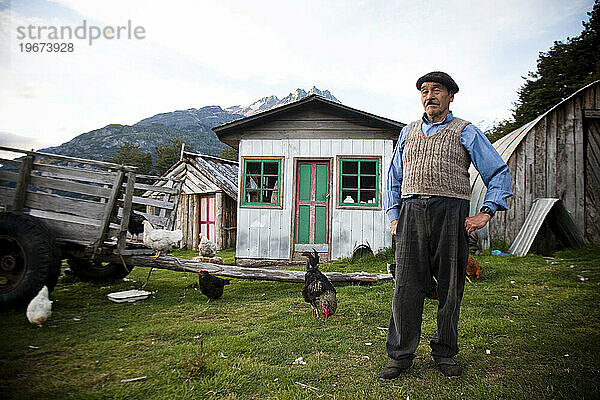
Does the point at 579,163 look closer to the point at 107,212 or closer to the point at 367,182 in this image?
the point at 367,182

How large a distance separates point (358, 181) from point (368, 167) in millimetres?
443

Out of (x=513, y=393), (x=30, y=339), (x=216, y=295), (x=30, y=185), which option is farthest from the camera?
(x=216, y=295)

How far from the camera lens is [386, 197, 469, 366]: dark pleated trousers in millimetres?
2576

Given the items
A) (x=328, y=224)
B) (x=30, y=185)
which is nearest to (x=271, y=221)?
(x=328, y=224)

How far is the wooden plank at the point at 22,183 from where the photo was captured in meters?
4.67

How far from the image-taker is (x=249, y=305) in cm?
506

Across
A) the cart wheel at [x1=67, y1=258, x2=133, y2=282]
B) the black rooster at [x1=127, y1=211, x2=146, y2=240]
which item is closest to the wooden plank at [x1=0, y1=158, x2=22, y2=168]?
the cart wheel at [x1=67, y1=258, x2=133, y2=282]

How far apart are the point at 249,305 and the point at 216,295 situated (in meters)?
0.56

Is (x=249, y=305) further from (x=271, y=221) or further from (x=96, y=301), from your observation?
(x=271, y=221)

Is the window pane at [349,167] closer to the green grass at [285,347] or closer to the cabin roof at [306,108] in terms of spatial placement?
the cabin roof at [306,108]

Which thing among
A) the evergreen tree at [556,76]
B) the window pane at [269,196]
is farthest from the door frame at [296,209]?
the evergreen tree at [556,76]

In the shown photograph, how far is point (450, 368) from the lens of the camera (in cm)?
264

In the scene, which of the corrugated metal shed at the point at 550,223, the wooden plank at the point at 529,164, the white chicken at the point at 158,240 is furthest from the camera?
the wooden plank at the point at 529,164

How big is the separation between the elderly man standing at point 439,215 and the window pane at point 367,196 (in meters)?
5.99
